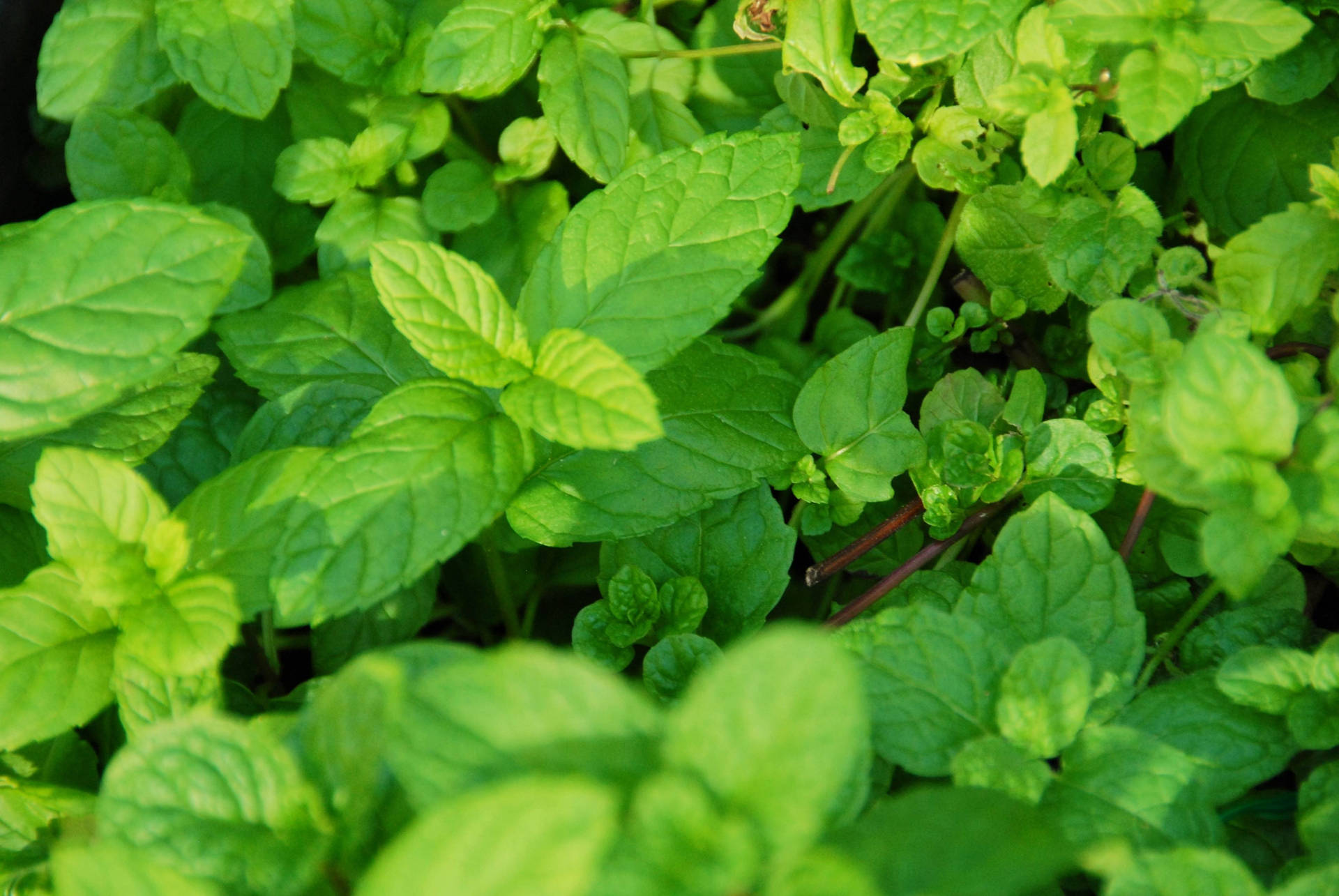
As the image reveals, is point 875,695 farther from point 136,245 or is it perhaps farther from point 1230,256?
point 136,245

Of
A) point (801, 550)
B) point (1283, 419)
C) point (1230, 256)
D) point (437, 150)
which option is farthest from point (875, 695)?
point (437, 150)

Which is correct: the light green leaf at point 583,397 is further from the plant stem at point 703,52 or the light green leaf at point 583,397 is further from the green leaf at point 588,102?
the plant stem at point 703,52

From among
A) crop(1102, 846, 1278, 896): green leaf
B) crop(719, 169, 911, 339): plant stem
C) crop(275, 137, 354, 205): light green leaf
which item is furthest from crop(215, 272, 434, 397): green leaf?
crop(1102, 846, 1278, 896): green leaf

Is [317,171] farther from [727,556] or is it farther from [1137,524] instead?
[1137,524]

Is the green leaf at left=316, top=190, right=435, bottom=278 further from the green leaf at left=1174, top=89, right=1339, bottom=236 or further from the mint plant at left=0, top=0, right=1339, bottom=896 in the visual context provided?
the green leaf at left=1174, top=89, right=1339, bottom=236

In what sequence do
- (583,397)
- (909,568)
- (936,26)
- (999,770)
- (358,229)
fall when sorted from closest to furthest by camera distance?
(999,770) → (583,397) → (936,26) → (909,568) → (358,229)

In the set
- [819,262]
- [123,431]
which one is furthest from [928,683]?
[123,431]
